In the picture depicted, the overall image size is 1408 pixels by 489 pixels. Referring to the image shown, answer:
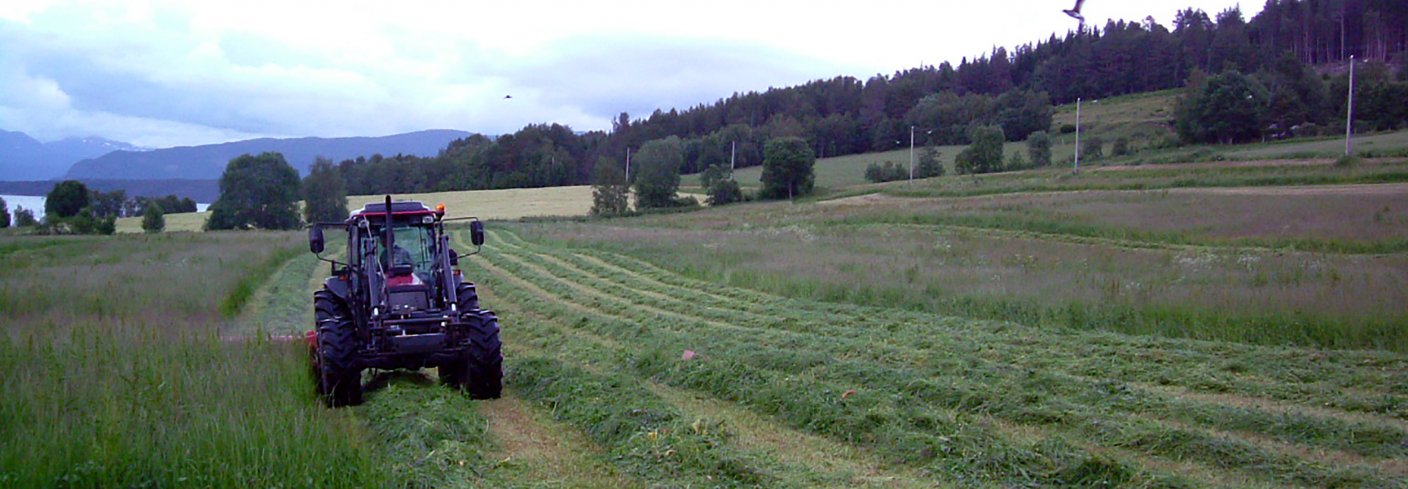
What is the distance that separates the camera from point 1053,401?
8633mm

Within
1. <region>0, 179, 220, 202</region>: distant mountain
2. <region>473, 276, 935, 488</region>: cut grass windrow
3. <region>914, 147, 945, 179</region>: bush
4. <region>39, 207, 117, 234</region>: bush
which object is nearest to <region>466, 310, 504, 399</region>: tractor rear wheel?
<region>473, 276, 935, 488</region>: cut grass windrow

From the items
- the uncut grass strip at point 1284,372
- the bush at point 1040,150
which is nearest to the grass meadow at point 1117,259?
the uncut grass strip at point 1284,372

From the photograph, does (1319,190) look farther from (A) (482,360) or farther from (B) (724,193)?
(B) (724,193)

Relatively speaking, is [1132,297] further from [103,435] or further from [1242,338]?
[103,435]

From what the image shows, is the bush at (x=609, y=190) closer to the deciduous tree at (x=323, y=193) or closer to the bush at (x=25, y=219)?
the deciduous tree at (x=323, y=193)

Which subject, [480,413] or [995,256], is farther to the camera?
[995,256]

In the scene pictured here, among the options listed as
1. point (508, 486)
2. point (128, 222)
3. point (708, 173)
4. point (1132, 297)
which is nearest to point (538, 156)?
point (708, 173)

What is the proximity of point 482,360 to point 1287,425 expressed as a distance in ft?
22.4

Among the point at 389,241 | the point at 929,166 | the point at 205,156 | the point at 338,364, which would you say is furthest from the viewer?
the point at 929,166

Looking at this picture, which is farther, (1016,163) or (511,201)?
(511,201)

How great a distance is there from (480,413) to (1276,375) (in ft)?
24.8

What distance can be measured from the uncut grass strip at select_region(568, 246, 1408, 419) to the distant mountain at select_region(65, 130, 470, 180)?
2104cm

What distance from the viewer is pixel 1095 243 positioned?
89.8 feet

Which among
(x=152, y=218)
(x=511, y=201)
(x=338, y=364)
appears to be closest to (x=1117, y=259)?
(x=338, y=364)
